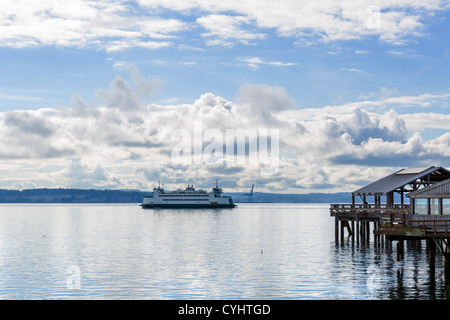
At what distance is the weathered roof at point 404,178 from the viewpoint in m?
59.6

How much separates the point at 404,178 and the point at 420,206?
1831cm

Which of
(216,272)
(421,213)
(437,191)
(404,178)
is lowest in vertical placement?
(216,272)

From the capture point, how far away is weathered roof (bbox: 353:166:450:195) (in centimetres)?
5959

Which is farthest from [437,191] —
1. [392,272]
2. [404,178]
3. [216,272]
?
[404,178]

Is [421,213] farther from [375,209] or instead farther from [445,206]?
[375,209]

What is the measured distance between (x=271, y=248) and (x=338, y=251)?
925 cm

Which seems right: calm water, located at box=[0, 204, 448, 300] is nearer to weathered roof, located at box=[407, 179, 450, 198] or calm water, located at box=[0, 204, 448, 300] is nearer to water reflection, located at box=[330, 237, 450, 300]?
water reflection, located at box=[330, 237, 450, 300]

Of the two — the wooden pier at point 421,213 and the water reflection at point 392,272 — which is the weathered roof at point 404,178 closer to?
the wooden pier at point 421,213

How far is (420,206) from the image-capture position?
1746 inches

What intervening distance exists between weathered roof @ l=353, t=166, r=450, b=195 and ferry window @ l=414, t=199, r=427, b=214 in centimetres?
1498
